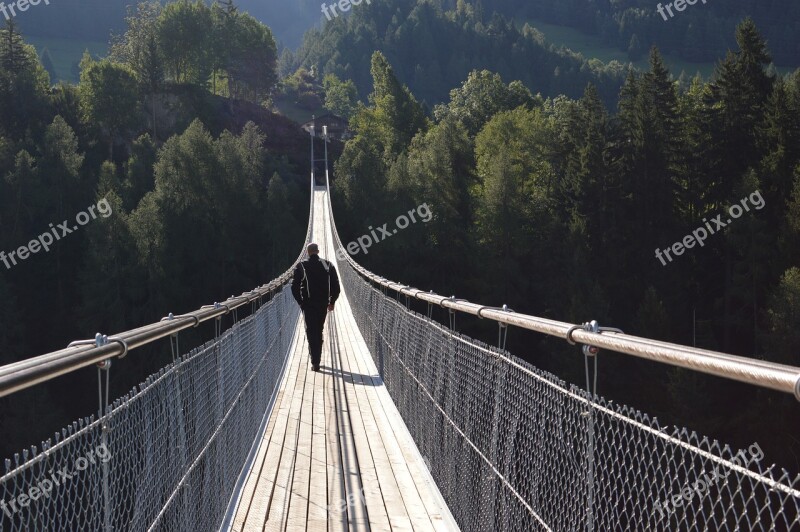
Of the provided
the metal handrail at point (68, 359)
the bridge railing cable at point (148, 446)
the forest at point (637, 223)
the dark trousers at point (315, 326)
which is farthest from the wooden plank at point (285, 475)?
the forest at point (637, 223)

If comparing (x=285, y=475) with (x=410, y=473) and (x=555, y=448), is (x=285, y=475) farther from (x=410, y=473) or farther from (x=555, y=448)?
(x=555, y=448)

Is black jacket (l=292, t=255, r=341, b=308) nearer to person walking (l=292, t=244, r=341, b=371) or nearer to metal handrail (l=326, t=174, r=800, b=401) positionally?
person walking (l=292, t=244, r=341, b=371)

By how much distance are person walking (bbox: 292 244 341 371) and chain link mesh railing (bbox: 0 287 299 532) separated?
10.8ft

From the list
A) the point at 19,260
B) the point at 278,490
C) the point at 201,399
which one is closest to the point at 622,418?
the point at 201,399

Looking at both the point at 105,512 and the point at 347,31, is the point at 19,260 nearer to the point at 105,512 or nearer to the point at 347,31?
the point at 105,512

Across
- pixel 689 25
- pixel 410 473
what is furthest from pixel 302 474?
pixel 689 25

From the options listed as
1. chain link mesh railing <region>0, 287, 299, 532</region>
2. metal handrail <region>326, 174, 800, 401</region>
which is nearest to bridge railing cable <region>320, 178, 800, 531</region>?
metal handrail <region>326, 174, 800, 401</region>

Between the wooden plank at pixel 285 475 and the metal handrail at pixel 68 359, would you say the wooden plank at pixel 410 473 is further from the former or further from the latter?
the metal handrail at pixel 68 359

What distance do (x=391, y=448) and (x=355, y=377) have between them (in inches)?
139

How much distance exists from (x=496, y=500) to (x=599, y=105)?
44.1 m

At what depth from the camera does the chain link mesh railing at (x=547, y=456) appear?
183 centimetres

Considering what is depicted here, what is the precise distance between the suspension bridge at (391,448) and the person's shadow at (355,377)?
745 millimetres

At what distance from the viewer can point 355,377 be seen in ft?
31.8

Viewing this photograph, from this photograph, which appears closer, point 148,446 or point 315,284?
point 148,446
